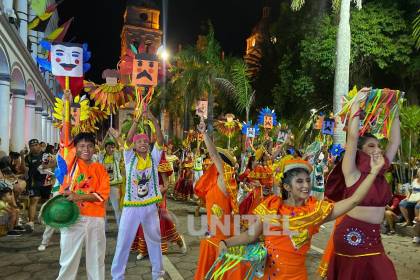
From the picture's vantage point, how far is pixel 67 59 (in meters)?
5.33

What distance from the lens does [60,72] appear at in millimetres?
5273

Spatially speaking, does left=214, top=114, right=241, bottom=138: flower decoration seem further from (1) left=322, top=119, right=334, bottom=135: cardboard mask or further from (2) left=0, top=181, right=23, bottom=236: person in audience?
(2) left=0, top=181, right=23, bottom=236: person in audience

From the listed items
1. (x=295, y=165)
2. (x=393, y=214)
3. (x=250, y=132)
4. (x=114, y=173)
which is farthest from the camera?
(x=250, y=132)

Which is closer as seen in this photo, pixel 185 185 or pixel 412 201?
pixel 412 201

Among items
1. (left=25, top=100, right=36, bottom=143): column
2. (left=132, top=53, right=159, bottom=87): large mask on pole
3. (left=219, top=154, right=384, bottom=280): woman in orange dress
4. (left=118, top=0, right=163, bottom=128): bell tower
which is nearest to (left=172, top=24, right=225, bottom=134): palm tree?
(left=25, top=100, right=36, bottom=143): column

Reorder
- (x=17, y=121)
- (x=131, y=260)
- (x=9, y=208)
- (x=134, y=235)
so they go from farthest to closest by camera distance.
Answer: (x=17, y=121)
(x=9, y=208)
(x=131, y=260)
(x=134, y=235)

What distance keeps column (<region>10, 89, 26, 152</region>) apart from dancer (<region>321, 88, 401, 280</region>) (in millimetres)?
15948

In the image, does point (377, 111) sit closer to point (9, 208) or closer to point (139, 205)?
point (139, 205)

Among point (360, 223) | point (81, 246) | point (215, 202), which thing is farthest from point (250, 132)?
point (360, 223)

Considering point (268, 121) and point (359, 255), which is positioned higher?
point (268, 121)

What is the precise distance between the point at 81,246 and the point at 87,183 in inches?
26.8

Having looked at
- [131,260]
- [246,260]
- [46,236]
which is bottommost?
[131,260]

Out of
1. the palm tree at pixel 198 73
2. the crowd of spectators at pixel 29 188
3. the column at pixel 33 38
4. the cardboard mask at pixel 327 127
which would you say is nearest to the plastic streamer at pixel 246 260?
the crowd of spectators at pixel 29 188

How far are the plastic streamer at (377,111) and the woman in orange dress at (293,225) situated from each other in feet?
1.84
